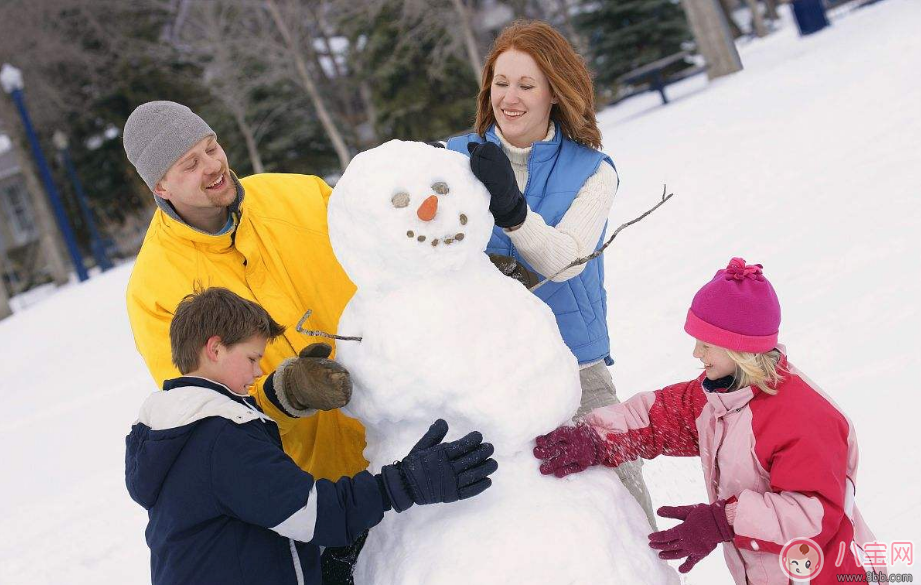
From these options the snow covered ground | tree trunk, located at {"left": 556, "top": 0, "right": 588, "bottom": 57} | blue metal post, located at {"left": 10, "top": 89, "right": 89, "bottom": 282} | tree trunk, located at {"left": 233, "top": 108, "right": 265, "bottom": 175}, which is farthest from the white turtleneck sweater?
tree trunk, located at {"left": 233, "top": 108, "right": 265, "bottom": 175}

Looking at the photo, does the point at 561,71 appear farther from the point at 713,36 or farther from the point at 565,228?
the point at 713,36

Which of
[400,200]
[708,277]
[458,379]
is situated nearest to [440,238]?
[400,200]

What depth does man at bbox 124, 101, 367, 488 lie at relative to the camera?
223 centimetres

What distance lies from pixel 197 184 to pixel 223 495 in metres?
0.92

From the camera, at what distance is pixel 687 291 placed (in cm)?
593

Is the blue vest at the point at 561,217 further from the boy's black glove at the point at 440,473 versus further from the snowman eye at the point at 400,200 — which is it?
the boy's black glove at the point at 440,473

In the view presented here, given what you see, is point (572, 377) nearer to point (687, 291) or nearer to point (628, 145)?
point (687, 291)

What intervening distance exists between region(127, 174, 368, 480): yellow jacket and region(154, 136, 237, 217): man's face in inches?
2.2

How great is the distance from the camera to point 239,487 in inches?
68.4

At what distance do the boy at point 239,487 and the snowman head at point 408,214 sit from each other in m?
0.38

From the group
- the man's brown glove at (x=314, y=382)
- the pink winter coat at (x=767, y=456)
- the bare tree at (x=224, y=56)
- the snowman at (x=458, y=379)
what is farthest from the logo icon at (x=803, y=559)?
the bare tree at (x=224, y=56)

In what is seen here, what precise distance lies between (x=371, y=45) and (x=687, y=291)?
45.7 ft

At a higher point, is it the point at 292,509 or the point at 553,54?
the point at 553,54

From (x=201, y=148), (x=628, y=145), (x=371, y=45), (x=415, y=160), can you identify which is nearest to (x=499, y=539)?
(x=415, y=160)
